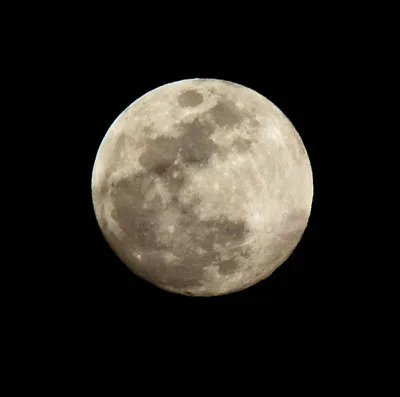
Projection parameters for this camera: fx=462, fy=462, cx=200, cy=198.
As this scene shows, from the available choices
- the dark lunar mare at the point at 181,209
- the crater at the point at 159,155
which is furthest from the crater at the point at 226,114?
the crater at the point at 159,155

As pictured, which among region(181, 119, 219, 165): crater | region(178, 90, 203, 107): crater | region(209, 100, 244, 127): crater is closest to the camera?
region(181, 119, 219, 165): crater

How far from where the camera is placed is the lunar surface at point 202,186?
3473 millimetres

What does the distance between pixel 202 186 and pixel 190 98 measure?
0.77 metres

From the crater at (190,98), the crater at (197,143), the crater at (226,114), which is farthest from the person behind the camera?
the crater at (190,98)

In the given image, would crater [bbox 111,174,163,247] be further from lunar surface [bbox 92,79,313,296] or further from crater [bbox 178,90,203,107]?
crater [bbox 178,90,203,107]

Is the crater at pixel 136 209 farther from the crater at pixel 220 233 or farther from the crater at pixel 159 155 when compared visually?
the crater at pixel 220 233

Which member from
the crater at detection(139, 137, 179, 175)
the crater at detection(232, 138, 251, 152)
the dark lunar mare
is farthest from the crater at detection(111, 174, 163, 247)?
the crater at detection(232, 138, 251, 152)

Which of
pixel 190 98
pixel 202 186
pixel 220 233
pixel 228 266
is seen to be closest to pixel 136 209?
pixel 202 186

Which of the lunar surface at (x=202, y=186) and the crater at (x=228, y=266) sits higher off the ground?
the lunar surface at (x=202, y=186)

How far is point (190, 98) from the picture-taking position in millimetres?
3713

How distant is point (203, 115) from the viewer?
11.8 feet

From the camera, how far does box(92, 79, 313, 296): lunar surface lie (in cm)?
347

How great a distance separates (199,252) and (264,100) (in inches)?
56.8

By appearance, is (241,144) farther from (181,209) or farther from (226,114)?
(181,209)
